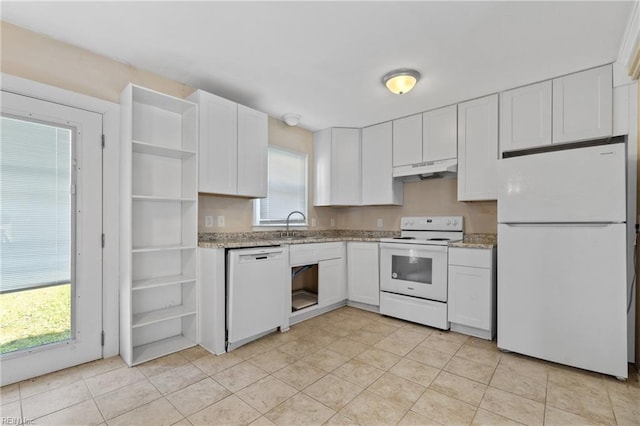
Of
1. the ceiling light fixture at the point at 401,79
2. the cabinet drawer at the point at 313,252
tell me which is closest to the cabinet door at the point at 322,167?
the cabinet drawer at the point at 313,252

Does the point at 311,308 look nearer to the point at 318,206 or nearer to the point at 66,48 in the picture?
the point at 318,206

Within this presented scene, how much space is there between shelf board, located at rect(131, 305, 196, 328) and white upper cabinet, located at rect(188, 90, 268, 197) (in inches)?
42.9

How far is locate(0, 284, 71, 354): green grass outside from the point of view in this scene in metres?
1.99

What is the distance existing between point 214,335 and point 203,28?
7.65ft

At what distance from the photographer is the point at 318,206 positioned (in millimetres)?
4367

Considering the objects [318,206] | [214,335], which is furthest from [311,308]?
[318,206]

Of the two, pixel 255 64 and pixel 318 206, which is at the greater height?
pixel 255 64

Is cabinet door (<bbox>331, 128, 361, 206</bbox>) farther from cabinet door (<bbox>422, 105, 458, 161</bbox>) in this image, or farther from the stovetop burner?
cabinet door (<bbox>422, 105, 458, 161</bbox>)

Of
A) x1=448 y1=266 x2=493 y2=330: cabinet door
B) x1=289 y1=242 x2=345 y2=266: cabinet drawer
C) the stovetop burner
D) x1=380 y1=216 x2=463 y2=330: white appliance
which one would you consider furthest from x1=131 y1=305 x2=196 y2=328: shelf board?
x1=448 y1=266 x2=493 y2=330: cabinet door

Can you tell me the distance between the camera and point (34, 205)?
2.10m

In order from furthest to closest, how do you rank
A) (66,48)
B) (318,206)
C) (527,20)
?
(318,206) → (66,48) → (527,20)

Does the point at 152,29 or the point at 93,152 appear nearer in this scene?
the point at 152,29

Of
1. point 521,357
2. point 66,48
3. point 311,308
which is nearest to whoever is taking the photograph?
point 66,48

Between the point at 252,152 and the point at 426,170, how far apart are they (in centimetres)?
198
